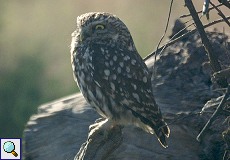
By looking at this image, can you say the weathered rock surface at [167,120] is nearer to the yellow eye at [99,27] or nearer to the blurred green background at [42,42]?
the yellow eye at [99,27]

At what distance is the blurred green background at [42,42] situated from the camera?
9477mm

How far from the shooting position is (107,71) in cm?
504

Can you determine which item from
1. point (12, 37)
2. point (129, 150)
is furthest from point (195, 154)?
point (12, 37)

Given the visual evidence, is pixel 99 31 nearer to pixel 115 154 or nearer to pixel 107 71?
pixel 107 71

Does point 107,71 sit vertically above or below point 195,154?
above

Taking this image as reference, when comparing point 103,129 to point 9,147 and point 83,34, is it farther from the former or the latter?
point 9,147

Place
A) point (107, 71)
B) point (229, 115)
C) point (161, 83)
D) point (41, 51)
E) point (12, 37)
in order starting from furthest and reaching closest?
point (12, 37)
point (41, 51)
point (161, 83)
point (107, 71)
point (229, 115)

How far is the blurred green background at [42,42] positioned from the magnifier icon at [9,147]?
2.75 meters

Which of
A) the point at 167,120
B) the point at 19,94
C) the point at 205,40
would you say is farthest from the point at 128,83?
the point at 19,94

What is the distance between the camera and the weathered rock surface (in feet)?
16.7

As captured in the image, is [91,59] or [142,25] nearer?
[91,59]

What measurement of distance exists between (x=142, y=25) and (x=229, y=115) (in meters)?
7.61

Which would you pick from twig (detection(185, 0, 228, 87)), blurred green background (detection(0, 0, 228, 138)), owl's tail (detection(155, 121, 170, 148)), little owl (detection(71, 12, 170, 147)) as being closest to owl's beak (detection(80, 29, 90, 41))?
little owl (detection(71, 12, 170, 147))

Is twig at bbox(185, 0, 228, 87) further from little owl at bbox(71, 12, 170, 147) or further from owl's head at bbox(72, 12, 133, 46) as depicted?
owl's head at bbox(72, 12, 133, 46)
